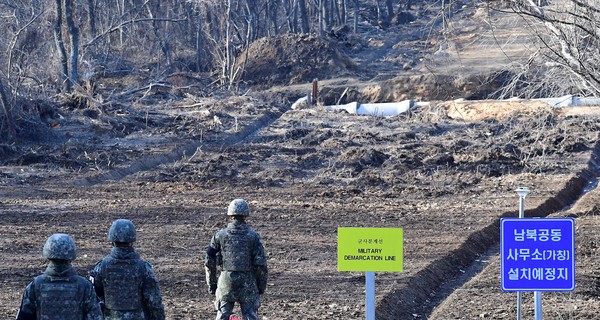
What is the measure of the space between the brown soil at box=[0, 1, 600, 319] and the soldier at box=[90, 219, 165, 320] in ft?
11.9

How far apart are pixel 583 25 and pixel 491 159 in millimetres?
14813

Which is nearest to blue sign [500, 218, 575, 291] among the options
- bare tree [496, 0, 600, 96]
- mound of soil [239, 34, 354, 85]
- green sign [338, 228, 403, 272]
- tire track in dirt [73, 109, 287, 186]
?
green sign [338, 228, 403, 272]

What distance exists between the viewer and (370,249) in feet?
21.7

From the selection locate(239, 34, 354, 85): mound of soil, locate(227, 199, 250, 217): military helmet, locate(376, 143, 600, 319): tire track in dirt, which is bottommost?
locate(376, 143, 600, 319): tire track in dirt

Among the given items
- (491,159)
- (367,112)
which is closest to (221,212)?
(491,159)

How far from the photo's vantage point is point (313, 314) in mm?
10500

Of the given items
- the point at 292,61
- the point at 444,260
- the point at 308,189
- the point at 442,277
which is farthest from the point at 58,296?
the point at 292,61

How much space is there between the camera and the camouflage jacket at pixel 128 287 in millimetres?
6551

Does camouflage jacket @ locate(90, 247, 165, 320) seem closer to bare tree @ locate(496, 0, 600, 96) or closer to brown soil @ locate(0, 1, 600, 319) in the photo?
brown soil @ locate(0, 1, 600, 319)

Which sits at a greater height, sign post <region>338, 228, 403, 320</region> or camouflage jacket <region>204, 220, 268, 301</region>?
sign post <region>338, 228, 403, 320</region>

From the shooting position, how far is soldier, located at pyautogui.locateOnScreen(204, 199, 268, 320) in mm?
8344

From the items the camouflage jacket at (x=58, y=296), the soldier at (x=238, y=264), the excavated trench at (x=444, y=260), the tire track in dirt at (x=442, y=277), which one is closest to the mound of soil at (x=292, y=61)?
the excavated trench at (x=444, y=260)

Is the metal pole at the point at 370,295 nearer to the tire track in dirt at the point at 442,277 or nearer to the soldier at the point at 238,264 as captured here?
the soldier at the point at 238,264

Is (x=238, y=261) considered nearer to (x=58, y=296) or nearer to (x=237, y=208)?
(x=237, y=208)
